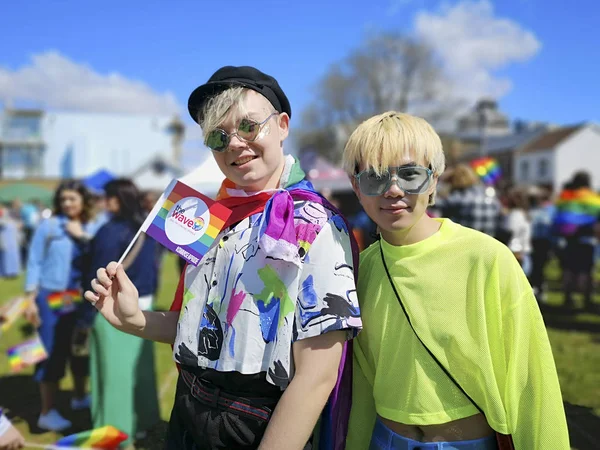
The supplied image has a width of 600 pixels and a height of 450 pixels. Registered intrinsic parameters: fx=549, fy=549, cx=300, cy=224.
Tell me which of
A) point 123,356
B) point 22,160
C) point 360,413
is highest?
point 22,160

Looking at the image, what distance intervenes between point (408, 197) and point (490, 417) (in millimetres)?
624

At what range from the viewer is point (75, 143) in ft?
166

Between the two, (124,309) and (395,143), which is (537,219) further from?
(124,309)

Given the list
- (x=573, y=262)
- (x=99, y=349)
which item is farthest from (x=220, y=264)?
(x=573, y=262)

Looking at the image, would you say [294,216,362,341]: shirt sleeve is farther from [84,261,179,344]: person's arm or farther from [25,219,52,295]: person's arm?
[25,219,52,295]: person's arm

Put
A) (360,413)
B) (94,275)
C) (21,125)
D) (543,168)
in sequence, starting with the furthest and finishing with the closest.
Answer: (21,125) → (543,168) → (94,275) → (360,413)

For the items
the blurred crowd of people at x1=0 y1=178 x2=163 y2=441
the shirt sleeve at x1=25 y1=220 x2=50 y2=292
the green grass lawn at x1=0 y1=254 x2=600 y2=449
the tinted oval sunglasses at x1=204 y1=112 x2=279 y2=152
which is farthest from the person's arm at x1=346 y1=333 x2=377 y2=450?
the shirt sleeve at x1=25 y1=220 x2=50 y2=292

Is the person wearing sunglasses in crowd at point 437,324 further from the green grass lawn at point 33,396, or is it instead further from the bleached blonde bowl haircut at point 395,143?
the green grass lawn at point 33,396

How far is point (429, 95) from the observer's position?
3250cm

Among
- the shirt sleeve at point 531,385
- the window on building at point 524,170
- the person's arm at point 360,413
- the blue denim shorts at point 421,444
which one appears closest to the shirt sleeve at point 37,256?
the person's arm at point 360,413

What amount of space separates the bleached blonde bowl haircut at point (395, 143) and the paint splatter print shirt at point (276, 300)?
0.19m

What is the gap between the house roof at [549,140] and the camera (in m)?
42.9

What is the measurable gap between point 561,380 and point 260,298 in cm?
345

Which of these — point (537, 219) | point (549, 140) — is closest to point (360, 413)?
point (537, 219)
